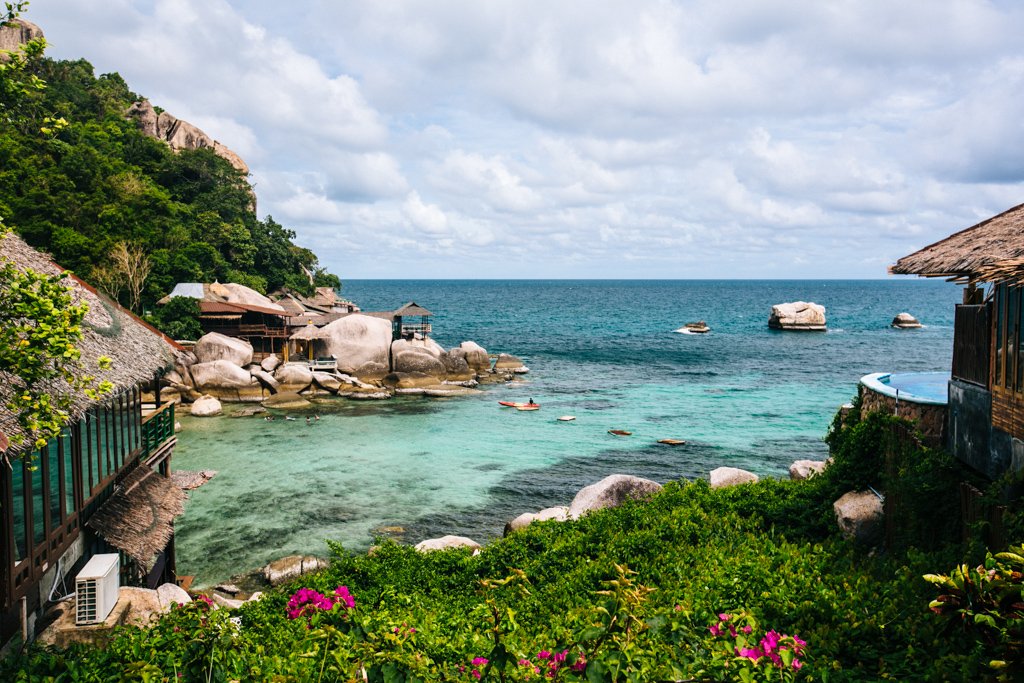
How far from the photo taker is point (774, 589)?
9883 millimetres

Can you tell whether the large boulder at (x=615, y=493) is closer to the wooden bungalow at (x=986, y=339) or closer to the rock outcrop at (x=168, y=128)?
the wooden bungalow at (x=986, y=339)

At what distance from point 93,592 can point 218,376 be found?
1203 inches

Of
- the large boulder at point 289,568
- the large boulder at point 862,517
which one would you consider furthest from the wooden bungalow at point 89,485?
the large boulder at point 862,517

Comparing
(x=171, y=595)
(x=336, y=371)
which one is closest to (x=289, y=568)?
(x=171, y=595)

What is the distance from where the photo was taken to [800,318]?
85.9 m

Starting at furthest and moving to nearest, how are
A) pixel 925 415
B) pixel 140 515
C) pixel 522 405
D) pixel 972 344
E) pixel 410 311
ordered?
pixel 410 311 < pixel 522 405 < pixel 140 515 < pixel 925 415 < pixel 972 344

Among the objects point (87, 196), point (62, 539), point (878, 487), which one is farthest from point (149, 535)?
point (87, 196)

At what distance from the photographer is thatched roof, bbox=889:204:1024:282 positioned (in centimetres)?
875

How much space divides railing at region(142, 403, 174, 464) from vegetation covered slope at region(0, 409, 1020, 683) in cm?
653

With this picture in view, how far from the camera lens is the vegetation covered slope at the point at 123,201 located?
4519cm

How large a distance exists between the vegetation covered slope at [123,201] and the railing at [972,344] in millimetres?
37507

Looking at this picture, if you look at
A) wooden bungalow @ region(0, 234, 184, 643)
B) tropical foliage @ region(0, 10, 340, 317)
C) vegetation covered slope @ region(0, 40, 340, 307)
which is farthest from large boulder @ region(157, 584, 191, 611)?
vegetation covered slope @ region(0, 40, 340, 307)

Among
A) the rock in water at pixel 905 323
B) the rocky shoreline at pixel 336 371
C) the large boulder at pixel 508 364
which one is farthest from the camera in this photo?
the rock in water at pixel 905 323

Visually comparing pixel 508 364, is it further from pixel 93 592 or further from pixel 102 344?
pixel 93 592
